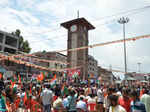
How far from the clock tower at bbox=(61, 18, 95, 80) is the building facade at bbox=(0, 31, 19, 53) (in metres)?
13.3

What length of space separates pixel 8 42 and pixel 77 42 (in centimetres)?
1707

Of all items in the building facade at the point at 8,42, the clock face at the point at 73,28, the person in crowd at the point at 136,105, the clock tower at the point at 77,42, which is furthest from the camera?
the clock face at the point at 73,28

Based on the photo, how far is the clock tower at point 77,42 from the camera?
3638cm

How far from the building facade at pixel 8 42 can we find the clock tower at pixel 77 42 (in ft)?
43.7

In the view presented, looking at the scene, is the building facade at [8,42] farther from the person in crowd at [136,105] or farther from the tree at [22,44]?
the person in crowd at [136,105]

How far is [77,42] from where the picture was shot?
36.7 metres

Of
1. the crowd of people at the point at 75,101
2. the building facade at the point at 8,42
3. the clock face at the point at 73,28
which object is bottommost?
the crowd of people at the point at 75,101

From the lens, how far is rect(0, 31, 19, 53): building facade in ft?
109

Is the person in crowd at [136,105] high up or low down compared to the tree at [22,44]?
down

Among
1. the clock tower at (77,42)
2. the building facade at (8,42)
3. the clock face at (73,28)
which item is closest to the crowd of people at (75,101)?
the clock tower at (77,42)

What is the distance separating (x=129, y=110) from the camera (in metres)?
4.44

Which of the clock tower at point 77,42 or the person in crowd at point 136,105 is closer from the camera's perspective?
the person in crowd at point 136,105

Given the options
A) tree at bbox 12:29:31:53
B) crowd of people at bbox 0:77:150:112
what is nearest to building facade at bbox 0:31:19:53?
tree at bbox 12:29:31:53

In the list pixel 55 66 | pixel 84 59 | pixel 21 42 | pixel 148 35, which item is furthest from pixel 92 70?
pixel 148 35
